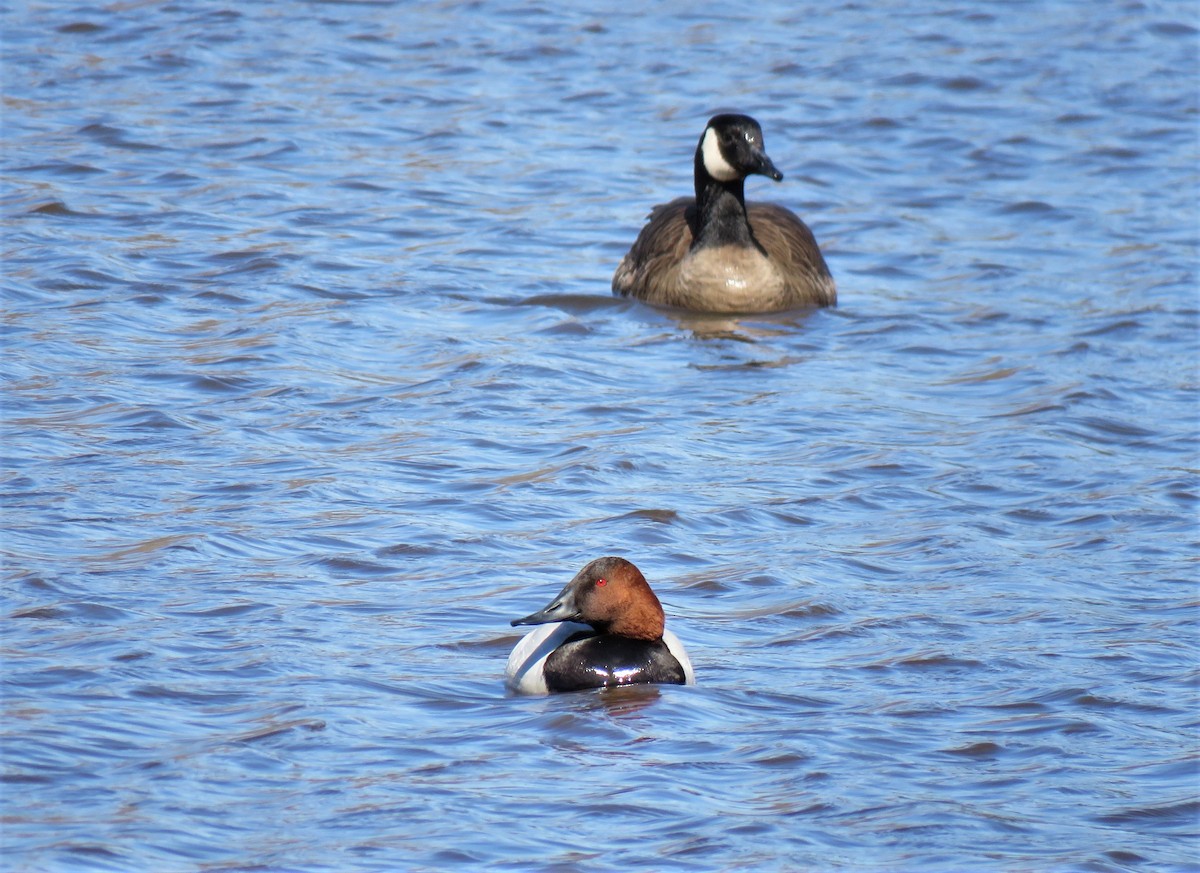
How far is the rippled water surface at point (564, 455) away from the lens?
19.7 feet

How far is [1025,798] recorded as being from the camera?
20.0 feet

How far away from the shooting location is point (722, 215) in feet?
42.1

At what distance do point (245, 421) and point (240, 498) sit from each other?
3.78 feet

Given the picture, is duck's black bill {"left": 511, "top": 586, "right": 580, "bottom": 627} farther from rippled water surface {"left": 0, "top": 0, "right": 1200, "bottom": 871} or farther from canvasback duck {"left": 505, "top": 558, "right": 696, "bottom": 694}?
rippled water surface {"left": 0, "top": 0, "right": 1200, "bottom": 871}

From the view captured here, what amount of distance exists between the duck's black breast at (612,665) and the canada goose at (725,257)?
588 cm

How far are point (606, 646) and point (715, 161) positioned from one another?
20.5 feet

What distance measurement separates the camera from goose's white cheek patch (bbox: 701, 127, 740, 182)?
12688 mm

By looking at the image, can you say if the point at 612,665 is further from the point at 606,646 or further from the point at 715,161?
the point at 715,161

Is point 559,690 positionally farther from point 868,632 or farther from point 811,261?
point 811,261

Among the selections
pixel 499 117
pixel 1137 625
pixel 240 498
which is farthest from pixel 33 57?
pixel 1137 625

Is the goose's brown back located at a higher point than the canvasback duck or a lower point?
higher

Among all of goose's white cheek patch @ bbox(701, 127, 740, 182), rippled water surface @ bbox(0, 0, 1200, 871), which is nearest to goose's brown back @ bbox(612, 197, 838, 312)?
rippled water surface @ bbox(0, 0, 1200, 871)

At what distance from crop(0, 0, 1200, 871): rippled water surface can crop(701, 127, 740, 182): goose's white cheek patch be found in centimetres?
103

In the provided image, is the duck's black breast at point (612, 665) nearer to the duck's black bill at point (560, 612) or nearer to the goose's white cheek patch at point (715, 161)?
the duck's black bill at point (560, 612)
